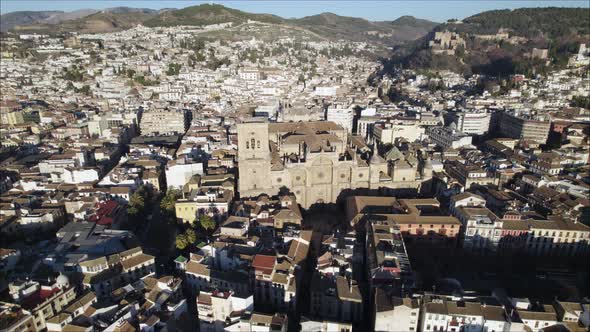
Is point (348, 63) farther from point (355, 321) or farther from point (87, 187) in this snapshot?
point (355, 321)

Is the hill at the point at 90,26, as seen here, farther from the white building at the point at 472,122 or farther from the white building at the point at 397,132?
the white building at the point at 472,122

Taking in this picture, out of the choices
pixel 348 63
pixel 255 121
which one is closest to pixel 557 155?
pixel 255 121

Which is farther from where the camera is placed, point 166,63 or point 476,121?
point 166,63

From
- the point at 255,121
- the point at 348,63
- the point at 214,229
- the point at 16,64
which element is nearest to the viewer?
the point at 214,229

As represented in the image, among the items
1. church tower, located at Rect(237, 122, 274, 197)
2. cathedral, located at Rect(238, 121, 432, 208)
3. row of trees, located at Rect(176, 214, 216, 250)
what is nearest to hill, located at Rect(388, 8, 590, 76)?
cathedral, located at Rect(238, 121, 432, 208)

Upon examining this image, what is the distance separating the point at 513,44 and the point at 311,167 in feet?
331

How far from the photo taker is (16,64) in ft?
341

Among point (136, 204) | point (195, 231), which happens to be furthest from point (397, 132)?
point (136, 204)

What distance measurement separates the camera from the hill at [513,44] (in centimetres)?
9431

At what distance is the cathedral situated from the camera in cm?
3722

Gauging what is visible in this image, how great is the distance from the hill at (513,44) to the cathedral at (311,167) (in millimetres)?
63919

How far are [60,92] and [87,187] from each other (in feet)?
191

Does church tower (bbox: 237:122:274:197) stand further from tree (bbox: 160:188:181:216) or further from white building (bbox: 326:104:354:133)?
white building (bbox: 326:104:354:133)

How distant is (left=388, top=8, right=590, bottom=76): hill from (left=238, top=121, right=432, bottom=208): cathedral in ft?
210
